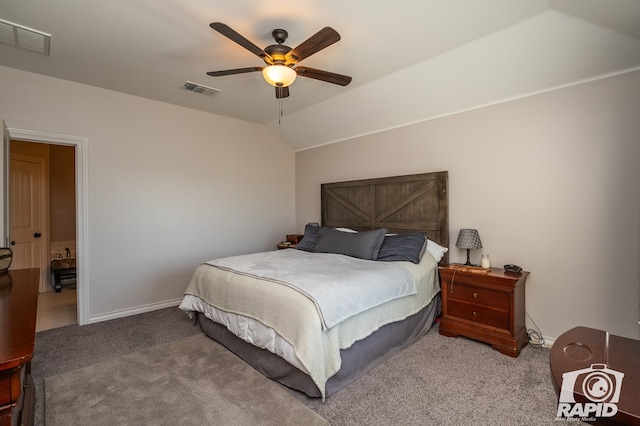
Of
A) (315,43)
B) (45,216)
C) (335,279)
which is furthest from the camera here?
(45,216)

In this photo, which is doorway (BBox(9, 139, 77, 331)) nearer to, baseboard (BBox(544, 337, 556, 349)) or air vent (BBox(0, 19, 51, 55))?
air vent (BBox(0, 19, 51, 55))

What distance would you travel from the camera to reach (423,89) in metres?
3.43

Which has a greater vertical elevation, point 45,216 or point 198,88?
point 198,88

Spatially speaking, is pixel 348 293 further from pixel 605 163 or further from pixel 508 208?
pixel 605 163

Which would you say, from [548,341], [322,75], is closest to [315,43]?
[322,75]

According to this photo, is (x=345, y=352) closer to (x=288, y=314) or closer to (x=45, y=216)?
(x=288, y=314)

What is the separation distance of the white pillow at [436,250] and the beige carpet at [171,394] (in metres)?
2.17

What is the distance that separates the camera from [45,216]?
5.18 m

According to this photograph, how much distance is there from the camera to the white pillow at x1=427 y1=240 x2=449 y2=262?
355 cm

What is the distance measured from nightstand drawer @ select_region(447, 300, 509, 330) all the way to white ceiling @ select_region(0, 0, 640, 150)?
2.14 m

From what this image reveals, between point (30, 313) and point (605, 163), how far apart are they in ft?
13.3

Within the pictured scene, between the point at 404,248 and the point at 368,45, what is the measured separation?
6.68 ft

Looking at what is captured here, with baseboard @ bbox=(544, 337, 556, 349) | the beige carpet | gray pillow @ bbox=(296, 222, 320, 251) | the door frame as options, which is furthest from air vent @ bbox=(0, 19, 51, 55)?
baseboard @ bbox=(544, 337, 556, 349)

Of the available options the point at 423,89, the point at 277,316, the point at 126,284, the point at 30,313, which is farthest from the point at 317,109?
the point at 30,313
